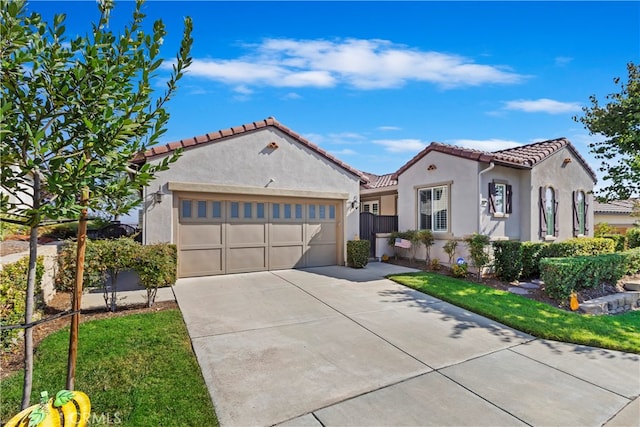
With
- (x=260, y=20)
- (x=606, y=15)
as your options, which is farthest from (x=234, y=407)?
(x=606, y=15)

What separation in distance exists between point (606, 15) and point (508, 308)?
8257 millimetres

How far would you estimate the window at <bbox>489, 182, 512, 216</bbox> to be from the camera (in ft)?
36.3

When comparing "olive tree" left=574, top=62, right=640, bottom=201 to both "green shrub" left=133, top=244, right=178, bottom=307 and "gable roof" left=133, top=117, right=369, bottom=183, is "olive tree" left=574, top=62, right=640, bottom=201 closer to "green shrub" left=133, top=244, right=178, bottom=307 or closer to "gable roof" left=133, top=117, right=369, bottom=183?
"gable roof" left=133, top=117, right=369, bottom=183

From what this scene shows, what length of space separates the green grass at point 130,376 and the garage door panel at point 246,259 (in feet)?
14.8

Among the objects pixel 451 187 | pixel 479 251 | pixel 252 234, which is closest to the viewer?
pixel 479 251

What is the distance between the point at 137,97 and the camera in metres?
2.44

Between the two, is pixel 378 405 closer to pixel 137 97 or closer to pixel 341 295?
pixel 137 97

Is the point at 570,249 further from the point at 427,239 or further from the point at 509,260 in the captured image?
the point at 427,239

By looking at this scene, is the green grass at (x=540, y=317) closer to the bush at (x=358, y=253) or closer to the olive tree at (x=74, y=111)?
the bush at (x=358, y=253)

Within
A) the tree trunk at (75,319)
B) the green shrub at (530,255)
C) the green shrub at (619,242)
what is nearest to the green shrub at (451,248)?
the green shrub at (530,255)

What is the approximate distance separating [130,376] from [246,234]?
21.3 feet

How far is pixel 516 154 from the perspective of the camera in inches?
475

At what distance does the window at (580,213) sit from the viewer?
1352 centimetres

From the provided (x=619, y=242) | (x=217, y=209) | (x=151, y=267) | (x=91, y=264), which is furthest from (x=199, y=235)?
(x=619, y=242)
